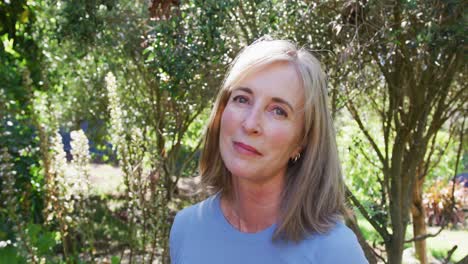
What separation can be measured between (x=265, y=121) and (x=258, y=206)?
0.98 feet

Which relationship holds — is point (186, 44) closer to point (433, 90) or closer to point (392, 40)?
point (392, 40)

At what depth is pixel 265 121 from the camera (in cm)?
189

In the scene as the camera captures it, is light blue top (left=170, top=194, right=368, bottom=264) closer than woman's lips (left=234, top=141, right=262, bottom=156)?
Yes

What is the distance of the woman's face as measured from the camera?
74.8 inches

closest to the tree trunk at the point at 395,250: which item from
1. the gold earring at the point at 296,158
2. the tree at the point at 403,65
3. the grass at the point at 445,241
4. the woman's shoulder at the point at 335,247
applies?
the tree at the point at 403,65

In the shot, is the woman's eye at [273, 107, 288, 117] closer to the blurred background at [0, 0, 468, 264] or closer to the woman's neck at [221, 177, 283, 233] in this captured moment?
the woman's neck at [221, 177, 283, 233]

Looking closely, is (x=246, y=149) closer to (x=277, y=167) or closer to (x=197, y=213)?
(x=277, y=167)

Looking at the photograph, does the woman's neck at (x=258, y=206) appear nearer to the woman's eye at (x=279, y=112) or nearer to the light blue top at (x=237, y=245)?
the light blue top at (x=237, y=245)

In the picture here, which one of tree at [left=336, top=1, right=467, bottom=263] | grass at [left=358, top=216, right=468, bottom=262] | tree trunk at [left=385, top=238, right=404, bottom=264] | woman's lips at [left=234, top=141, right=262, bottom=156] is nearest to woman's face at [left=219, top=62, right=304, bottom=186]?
woman's lips at [left=234, top=141, right=262, bottom=156]

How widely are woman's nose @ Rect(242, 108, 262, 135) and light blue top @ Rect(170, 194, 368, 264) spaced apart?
305 millimetres

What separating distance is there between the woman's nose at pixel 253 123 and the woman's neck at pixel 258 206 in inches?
8.3

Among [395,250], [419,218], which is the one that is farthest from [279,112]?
[419,218]

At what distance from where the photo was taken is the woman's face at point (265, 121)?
1899mm

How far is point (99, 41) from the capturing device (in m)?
5.48
